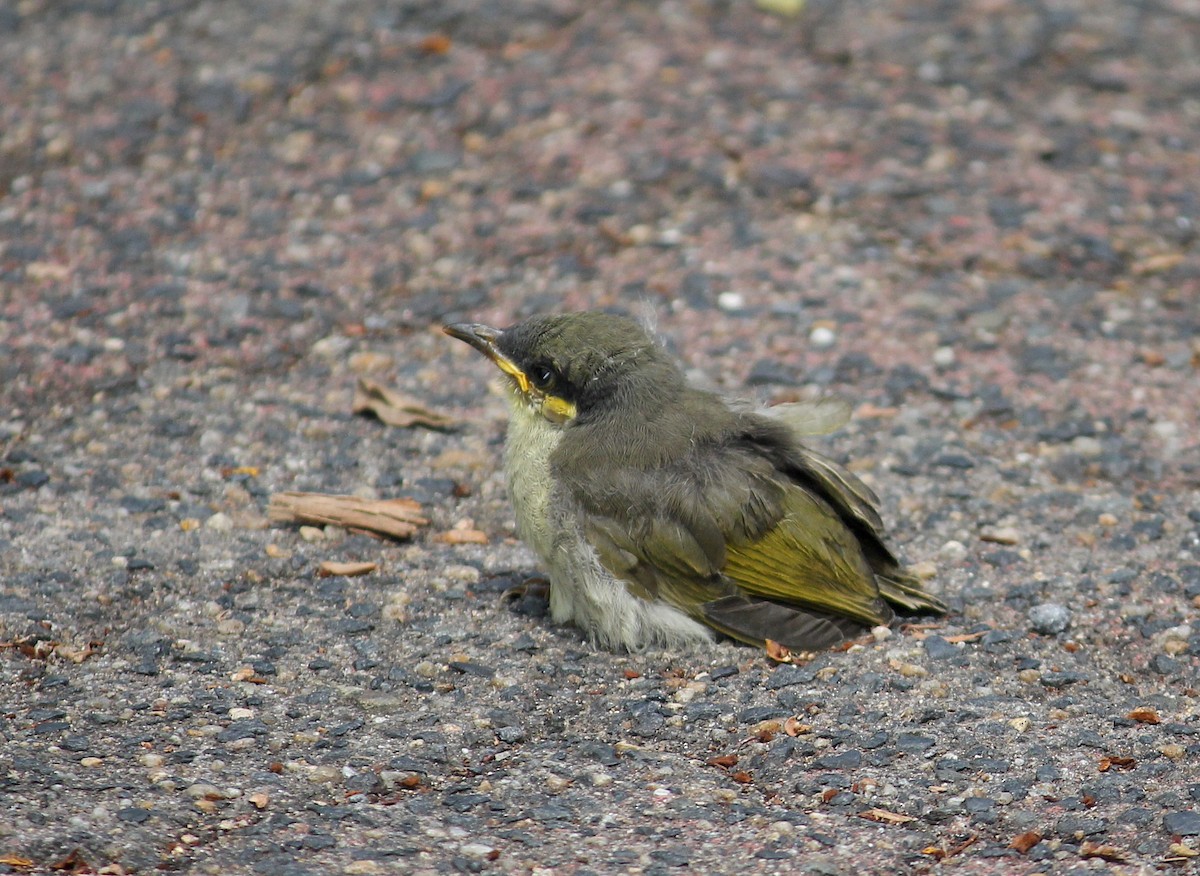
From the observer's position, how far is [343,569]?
17.7ft

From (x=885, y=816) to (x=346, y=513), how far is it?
253 cm

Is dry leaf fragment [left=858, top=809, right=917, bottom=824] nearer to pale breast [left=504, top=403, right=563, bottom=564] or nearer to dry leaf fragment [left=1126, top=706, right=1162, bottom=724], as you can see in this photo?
dry leaf fragment [left=1126, top=706, right=1162, bottom=724]

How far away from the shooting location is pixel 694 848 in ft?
12.7

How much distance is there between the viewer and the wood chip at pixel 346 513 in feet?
18.6

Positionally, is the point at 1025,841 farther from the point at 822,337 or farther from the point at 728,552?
the point at 822,337

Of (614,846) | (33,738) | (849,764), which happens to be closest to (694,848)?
(614,846)

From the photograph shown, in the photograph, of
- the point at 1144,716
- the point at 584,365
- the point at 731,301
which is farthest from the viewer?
the point at 731,301

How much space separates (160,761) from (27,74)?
5.52 m

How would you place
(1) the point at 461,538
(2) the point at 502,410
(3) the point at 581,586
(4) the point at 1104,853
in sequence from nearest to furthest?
(4) the point at 1104,853 → (3) the point at 581,586 → (1) the point at 461,538 → (2) the point at 502,410

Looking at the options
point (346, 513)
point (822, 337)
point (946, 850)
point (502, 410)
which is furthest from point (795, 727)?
point (822, 337)

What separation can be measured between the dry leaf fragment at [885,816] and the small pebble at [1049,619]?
1.25m

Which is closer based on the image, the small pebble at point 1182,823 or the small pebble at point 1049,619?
the small pebble at point 1182,823

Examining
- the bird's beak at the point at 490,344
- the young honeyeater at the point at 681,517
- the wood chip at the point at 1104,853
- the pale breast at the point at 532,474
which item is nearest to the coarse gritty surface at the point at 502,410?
the wood chip at the point at 1104,853

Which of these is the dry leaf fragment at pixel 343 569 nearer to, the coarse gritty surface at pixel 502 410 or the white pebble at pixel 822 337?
the coarse gritty surface at pixel 502 410
